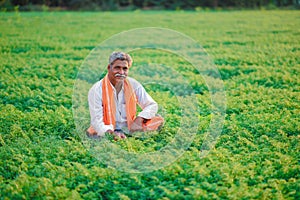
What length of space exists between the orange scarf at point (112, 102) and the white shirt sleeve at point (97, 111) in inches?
2.5

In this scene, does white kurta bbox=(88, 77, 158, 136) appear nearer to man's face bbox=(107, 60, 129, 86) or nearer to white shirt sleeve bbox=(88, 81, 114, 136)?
white shirt sleeve bbox=(88, 81, 114, 136)

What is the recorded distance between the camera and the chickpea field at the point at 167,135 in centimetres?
462

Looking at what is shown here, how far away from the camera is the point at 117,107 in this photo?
6035 mm

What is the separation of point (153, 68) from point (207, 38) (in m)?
6.65

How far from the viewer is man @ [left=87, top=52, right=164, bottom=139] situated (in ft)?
18.9

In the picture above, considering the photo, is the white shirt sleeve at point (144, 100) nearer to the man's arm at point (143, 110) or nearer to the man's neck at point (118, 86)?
the man's arm at point (143, 110)

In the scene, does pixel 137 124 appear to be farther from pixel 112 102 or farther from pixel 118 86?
pixel 118 86

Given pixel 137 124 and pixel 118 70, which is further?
pixel 137 124

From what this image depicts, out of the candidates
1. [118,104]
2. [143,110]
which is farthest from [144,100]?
[118,104]

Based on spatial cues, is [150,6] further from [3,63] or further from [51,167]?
[51,167]

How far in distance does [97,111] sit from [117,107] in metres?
0.36

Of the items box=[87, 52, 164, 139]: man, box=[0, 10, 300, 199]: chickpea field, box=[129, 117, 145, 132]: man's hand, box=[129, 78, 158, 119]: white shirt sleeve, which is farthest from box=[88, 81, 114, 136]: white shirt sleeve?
box=[129, 78, 158, 119]: white shirt sleeve

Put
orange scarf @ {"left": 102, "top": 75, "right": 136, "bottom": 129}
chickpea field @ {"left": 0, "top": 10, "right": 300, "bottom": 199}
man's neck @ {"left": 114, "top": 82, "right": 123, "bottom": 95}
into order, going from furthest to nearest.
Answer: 1. man's neck @ {"left": 114, "top": 82, "right": 123, "bottom": 95}
2. orange scarf @ {"left": 102, "top": 75, "right": 136, "bottom": 129}
3. chickpea field @ {"left": 0, "top": 10, "right": 300, "bottom": 199}

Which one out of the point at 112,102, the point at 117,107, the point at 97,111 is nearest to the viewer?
the point at 97,111
